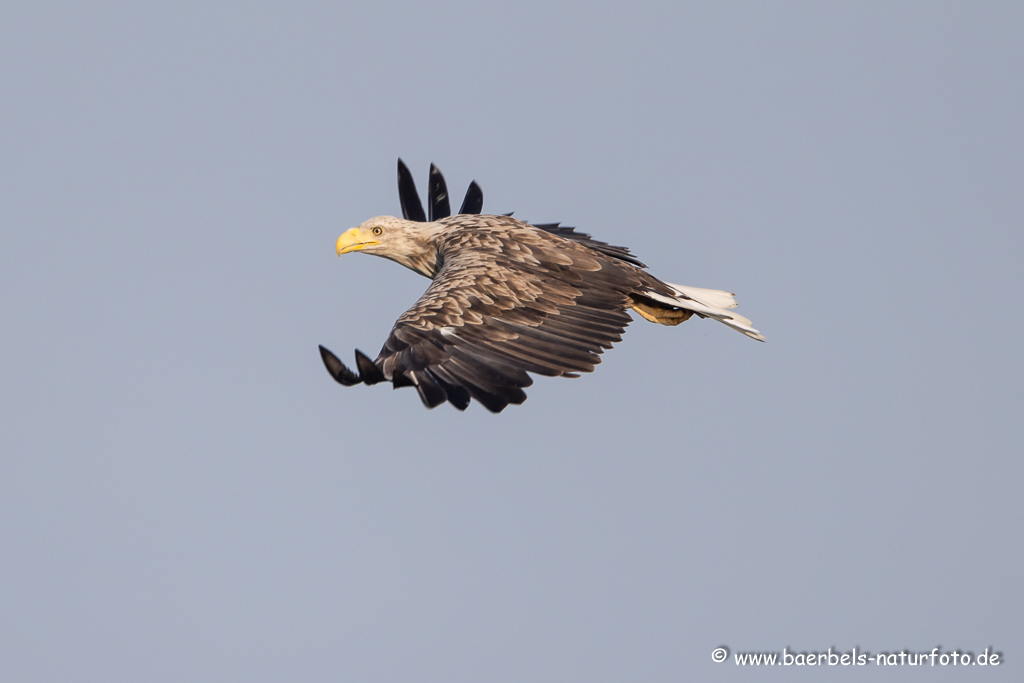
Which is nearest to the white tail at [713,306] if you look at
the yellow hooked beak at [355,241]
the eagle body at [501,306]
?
the eagle body at [501,306]

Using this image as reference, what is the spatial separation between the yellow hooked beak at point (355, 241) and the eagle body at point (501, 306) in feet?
0.04

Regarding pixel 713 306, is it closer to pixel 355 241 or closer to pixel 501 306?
pixel 501 306

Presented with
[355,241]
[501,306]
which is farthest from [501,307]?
[355,241]

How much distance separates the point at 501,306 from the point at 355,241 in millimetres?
3213

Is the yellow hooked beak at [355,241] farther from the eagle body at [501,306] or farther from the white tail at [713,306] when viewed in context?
the white tail at [713,306]

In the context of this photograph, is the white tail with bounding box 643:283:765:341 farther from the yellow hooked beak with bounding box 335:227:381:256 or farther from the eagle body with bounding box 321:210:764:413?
the yellow hooked beak with bounding box 335:227:381:256

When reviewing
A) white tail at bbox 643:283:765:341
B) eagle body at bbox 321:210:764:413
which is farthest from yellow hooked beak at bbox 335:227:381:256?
white tail at bbox 643:283:765:341

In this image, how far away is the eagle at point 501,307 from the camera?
8922 millimetres

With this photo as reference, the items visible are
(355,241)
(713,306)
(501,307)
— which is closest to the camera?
(501,307)

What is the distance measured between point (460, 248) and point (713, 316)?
8.22 feet

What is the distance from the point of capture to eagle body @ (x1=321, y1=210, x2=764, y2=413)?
29.3 ft

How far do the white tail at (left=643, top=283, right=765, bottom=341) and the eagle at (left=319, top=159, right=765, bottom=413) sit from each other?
0.04 ft

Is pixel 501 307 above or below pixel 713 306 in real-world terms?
below

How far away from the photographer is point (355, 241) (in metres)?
12.6
